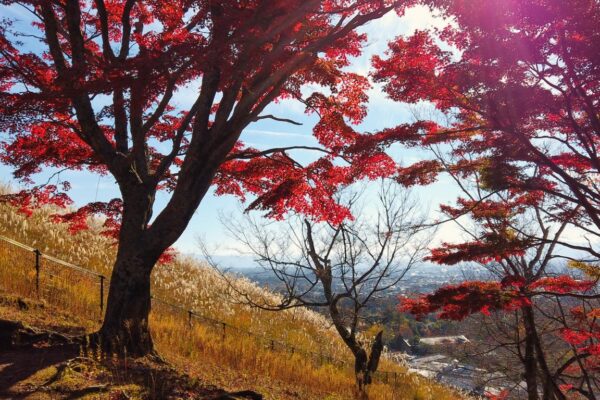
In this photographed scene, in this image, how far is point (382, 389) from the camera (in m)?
9.49

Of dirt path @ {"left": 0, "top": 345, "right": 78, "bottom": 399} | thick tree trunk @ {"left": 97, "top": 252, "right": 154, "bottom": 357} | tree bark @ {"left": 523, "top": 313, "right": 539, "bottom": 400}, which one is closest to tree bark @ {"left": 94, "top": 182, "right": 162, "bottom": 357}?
thick tree trunk @ {"left": 97, "top": 252, "right": 154, "bottom": 357}

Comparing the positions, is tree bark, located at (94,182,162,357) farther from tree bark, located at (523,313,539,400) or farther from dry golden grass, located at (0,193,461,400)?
tree bark, located at (523,313,539,400)

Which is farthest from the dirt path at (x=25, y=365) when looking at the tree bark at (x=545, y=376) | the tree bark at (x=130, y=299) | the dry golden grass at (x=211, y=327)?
the tree bark at (x=545, y=376)

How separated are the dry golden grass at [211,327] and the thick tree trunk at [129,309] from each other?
0.70 metres

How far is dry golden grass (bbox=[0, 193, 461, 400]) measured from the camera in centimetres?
689

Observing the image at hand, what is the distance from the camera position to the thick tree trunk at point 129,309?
18.3 feet

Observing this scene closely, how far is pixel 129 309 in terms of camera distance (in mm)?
5707

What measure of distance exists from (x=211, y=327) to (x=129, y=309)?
19.5ft

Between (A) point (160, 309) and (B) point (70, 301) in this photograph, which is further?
(A) point (160, 309)

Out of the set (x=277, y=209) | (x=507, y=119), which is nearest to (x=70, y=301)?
(x=277, y=209)

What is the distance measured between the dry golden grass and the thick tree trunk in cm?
70

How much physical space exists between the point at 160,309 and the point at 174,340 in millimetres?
4816

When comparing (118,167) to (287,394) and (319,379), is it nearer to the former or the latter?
(287,394)

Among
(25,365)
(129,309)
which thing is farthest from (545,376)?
(25,365)
